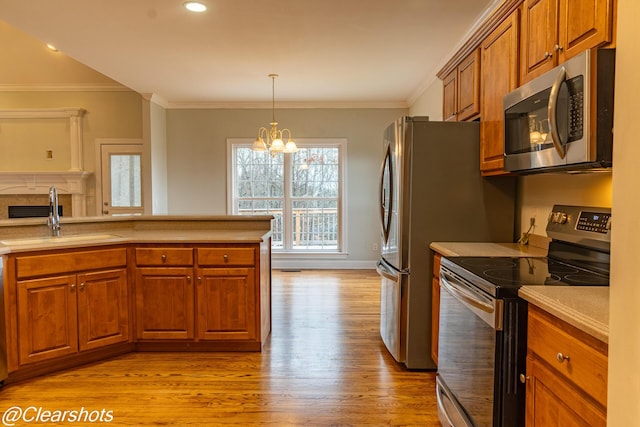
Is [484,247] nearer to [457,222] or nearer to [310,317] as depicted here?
[457,222]

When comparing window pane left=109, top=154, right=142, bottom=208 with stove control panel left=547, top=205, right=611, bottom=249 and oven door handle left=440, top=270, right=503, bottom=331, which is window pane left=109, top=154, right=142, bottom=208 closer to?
oven door handle left=440, top=270, right=503, bottom=331

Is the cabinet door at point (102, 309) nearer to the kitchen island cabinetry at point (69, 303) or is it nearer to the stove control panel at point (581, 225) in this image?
the kitchen island cabinetry at point (69, 303)

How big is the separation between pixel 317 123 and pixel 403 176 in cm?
377

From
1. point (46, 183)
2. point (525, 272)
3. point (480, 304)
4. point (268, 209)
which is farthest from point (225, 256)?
point (46, 183)

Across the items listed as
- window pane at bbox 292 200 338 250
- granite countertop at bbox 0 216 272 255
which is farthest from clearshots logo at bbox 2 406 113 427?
window pane at bbox 292 200 338 250

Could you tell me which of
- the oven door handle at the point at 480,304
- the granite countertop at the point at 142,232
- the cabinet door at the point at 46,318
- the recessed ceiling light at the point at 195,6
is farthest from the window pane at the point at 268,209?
the oven door handle at the point at 480,304

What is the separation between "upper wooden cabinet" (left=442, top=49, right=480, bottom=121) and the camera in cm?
268

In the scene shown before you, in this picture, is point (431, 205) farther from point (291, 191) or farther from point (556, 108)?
point (291, 191)

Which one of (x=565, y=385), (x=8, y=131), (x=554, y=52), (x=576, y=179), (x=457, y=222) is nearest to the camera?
(x=565, y=385)

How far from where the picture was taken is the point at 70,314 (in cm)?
265

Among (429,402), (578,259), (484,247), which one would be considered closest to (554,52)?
(578,259)

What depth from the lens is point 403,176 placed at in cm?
263

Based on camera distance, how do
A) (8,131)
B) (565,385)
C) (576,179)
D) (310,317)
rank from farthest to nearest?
(8,131) < (310,317) < (576,179) < (565,385)

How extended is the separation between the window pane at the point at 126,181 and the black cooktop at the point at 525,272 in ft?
17.8
